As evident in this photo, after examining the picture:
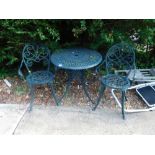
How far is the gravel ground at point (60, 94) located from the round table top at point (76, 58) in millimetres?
680

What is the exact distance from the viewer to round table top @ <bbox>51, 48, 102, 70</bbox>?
4.14 meters

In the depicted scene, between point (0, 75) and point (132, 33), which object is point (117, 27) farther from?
point (0, 75)

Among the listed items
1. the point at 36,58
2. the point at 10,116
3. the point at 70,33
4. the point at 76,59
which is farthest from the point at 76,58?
the point at 10,116

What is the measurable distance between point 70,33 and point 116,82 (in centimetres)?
139

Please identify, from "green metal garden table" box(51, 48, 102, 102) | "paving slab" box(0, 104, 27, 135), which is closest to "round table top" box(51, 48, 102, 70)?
"green metal garden table" box(51, 48, 102, 102)

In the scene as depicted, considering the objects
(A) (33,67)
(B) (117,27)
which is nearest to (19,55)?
(A) (33,67)

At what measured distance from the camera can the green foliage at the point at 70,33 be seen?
15.2 ft

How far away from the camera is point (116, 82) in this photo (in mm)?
4316

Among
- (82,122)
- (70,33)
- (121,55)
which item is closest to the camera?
(82,122)

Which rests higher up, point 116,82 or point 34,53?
point 34,53

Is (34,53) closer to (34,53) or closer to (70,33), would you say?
(34,53)

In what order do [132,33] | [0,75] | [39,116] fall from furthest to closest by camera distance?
[0,75]
[132,33]
[39,116]

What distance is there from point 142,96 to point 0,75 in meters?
2.58

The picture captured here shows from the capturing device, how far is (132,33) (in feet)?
16.1
